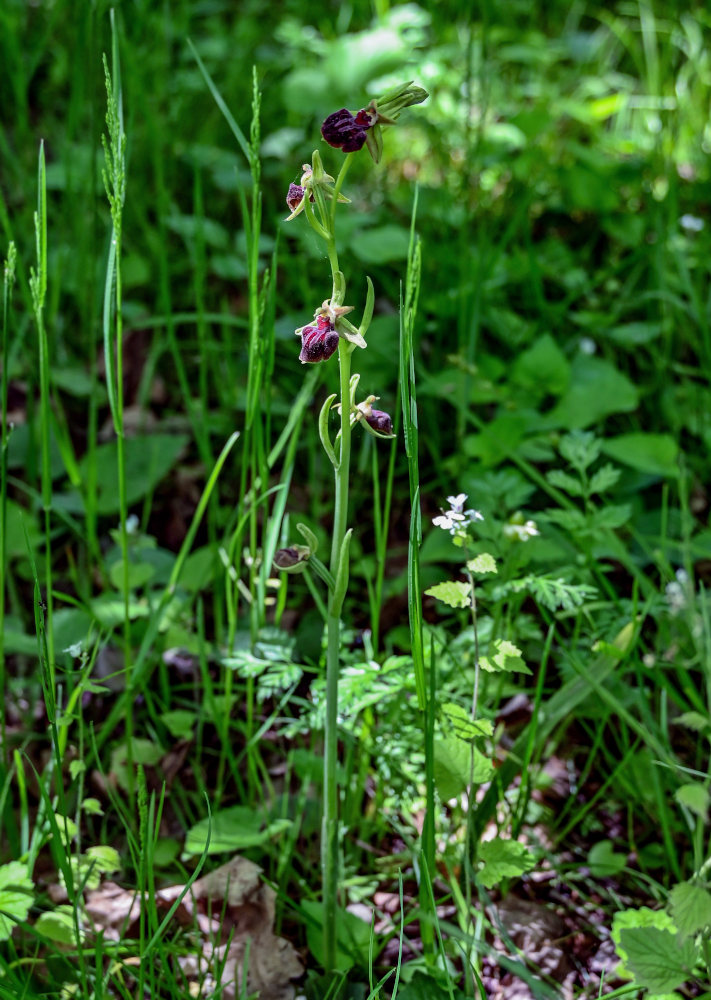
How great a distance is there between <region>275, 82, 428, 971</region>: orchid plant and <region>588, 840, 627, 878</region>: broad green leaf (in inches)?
16.0

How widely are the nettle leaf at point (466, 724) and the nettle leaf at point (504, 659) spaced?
0.06 meters

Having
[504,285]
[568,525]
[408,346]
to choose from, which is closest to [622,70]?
[504,285]

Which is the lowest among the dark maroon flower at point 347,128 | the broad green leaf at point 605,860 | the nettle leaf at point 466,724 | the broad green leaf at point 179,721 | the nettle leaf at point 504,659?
the broad green leaf at point 605,860

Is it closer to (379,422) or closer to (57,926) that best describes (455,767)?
(379,422)

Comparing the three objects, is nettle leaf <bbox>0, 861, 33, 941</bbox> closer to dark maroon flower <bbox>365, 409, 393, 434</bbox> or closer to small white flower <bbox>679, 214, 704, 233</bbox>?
dark maroon flower <bbox>365, 409, 393, 434</bbox>

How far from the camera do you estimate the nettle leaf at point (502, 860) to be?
94cm

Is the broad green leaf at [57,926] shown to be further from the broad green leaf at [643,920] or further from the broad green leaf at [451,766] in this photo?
the broad green leaf at [643,920]

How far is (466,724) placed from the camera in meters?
0.98

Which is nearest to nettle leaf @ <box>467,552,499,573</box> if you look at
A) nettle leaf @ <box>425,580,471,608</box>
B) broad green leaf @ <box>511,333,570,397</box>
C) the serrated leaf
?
nettle leaf @ <box>425,580,471,608</box>

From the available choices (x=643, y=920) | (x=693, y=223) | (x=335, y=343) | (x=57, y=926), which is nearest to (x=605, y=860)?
(x=643, y=920)

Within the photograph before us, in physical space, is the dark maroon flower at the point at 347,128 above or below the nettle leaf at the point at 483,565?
above

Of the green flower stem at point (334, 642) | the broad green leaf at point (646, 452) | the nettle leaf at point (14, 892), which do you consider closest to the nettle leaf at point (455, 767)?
the green flower stem at point (334, 642)

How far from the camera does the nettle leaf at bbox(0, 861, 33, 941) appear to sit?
98 cm

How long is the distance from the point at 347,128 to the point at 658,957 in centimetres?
85
